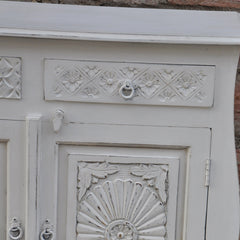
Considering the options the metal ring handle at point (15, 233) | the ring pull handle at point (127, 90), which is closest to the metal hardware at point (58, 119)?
the ring pull handle at point (127, 90)

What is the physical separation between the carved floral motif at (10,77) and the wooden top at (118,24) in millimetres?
56

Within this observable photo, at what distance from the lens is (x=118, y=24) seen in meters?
0.84

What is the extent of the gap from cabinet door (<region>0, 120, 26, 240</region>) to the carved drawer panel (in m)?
0.11

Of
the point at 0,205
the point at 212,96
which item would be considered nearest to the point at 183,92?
the point at 212,96

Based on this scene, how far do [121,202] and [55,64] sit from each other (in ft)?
1.00

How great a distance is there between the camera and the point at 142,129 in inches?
33.8

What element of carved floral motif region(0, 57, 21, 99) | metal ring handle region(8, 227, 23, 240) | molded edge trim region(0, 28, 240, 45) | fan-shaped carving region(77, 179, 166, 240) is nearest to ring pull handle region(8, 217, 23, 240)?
metal ring handle region(8, 227, 23, 240)

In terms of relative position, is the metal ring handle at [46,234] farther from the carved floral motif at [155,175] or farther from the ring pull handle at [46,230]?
the carved floral motif at [155,175]

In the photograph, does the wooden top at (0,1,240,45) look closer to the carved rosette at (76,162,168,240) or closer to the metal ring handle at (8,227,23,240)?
the carved rosette at (76,162,168,240)

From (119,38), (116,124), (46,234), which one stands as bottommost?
(46,234)

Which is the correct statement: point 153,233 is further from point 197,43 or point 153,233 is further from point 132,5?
point 132,5

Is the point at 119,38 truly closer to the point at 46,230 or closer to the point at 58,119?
the point at 58,119

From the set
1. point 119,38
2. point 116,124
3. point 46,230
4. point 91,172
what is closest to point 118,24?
point 119,38

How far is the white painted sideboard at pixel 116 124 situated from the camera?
826mm
